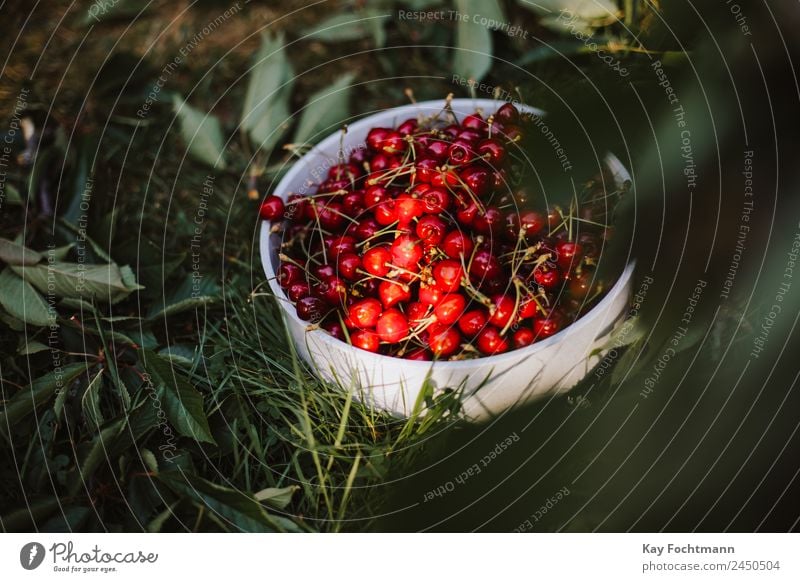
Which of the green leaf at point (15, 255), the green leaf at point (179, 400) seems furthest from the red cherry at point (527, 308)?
the green leaf at point (15, 255)

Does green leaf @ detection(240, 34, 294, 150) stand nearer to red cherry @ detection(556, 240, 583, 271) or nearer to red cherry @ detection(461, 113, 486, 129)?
red cherry @ detection(461, 113, 486, 129)

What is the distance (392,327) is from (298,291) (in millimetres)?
98

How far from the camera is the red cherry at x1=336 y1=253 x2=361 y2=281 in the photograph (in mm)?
671

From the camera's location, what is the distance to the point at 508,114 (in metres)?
0.71

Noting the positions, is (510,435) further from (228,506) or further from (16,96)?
(16,96)

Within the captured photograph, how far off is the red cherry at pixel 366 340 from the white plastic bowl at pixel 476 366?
2 cm

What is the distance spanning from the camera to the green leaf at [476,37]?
90cm

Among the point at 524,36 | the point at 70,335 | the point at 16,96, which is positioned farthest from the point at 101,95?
the point at 524,36

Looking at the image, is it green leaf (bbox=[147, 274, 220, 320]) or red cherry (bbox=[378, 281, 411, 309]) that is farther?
green leaf (bbox=[147, 274, 220, 320])

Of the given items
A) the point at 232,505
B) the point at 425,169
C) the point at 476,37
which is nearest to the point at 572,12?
the point at 476,37

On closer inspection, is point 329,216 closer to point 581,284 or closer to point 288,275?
point 288,275

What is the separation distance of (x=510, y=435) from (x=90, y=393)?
0.44 meters

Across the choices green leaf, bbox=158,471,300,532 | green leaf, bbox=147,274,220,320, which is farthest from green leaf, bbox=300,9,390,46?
green leaf, bbox=158,471,300,532

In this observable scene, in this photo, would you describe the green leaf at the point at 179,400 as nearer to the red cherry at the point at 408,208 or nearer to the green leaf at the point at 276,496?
the green leaf at the point at 276,496
